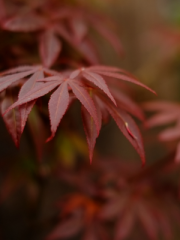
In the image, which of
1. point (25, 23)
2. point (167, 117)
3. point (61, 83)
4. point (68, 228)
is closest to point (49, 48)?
point (25, 23)

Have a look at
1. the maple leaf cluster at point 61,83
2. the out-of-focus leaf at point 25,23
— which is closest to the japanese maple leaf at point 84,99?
the maple leaf cluster at point 61,83

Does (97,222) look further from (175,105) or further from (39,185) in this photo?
(175,105)

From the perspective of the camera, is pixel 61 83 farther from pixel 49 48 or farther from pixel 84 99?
pixel 49 48

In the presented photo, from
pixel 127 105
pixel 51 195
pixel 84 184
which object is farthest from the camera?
pixel 51 195

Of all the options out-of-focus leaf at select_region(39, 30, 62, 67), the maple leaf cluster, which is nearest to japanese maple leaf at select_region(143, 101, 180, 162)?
the maple leaf cluster

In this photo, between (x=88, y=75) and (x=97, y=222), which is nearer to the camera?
(x=88, y=75)

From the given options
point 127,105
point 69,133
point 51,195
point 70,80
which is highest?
point 70,80

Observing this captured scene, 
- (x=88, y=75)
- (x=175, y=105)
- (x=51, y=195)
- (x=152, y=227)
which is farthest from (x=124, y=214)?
(x=51, y=195)

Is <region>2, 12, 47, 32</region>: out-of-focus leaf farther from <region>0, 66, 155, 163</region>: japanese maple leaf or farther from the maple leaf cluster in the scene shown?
<region>0, 66, 155, 163</region>: japanese maple leaf
